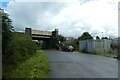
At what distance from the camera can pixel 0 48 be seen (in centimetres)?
1206

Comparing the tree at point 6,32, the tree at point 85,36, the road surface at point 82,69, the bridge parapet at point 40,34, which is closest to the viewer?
the tree at point 6,32

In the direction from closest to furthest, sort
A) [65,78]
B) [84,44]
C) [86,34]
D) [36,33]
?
1. [65,78]
2. [84,44]
3. [36,33]
4. [86,34]

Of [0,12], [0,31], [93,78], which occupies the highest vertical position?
[0,12]

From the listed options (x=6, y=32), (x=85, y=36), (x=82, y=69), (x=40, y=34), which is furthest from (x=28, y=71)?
(x=85, y=36)

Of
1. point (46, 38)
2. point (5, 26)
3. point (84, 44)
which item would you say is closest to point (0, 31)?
point (5, 26)

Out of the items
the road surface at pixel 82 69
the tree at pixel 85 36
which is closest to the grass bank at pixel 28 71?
the road surface at pixel 82 69

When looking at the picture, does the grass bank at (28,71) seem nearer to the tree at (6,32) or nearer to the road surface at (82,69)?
the road surface at (82,69)

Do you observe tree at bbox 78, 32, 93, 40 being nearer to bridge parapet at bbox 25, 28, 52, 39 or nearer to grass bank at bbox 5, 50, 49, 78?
bridge parapet at bbox 25, 28, 52, 39

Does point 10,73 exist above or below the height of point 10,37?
below

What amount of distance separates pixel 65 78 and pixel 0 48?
163 inches

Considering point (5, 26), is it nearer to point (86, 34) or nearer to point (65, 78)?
point (65, 78)

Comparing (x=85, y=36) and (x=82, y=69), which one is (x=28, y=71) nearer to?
(x=82, y=69)

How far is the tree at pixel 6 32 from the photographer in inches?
495

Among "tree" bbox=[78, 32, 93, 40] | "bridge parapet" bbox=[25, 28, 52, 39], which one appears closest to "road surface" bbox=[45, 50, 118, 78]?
"bridge parapet" bbox=[25, 28, 52, 39]
